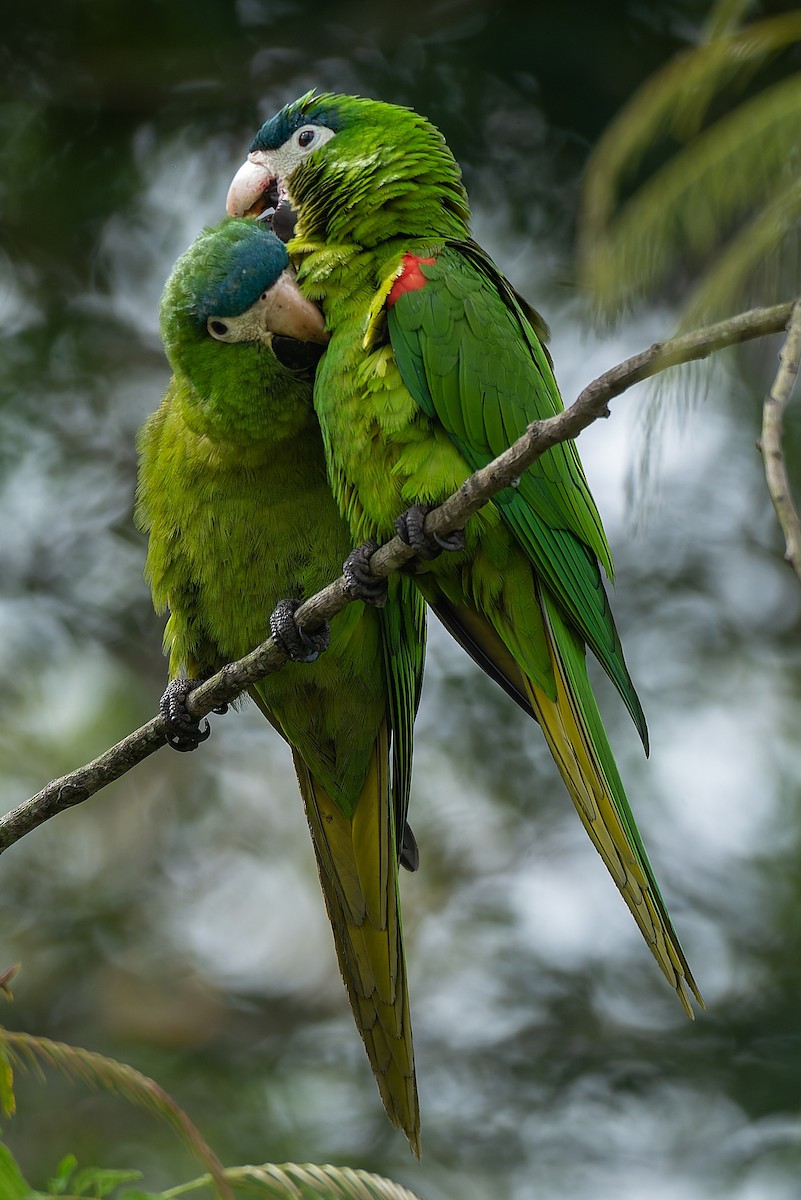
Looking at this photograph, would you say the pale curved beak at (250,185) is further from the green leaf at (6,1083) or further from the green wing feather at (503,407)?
the green leaf at (6,1083)

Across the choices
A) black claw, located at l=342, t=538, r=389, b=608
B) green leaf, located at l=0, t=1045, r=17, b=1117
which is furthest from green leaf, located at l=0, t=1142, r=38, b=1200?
black claw, located at l=342, t=538, r=389, b=608

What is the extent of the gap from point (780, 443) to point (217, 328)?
1.69 m

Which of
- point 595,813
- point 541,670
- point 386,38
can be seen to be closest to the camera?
point 595,813

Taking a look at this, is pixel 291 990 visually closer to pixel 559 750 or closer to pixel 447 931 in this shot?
pixel 447 931

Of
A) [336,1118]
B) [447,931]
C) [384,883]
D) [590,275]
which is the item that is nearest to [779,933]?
[447,931]

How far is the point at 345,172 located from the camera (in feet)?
8.57

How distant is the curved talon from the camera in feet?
8.07

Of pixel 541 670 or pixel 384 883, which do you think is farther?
pixel 384 883

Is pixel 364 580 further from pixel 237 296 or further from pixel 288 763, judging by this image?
pixel 288 763

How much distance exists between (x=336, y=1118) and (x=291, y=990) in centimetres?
51

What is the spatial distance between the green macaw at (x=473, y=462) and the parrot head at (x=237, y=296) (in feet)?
0.16

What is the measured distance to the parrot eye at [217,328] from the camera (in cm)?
256

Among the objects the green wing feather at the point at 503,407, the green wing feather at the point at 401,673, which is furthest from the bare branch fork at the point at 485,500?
the green wing feather at the point at 401,673

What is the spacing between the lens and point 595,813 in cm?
215
